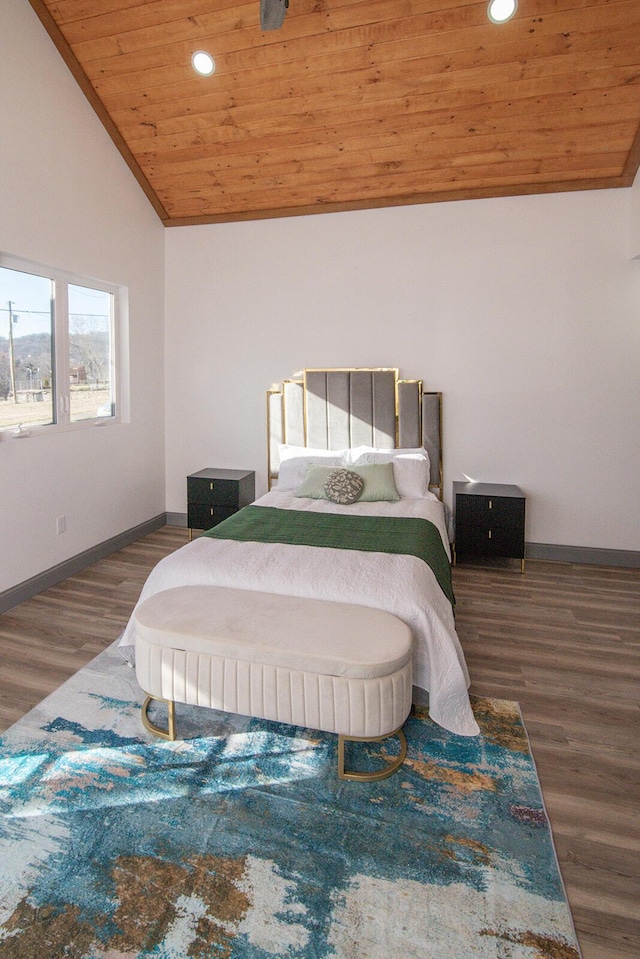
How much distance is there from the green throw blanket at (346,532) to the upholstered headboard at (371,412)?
3.63 ft

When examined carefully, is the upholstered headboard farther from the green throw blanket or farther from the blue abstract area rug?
the blue abstract area rug

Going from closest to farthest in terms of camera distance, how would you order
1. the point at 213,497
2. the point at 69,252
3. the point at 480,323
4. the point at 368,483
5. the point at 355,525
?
the point at 355,525, the point at 69,252, the point at 368,483, the point at 480,323, the point at 213,497

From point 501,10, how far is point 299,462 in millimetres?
2908

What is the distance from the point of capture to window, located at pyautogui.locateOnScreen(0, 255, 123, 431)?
349 centimetres

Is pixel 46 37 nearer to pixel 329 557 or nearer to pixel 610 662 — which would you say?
pixel 329 557

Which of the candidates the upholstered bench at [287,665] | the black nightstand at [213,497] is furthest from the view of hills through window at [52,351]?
the upholstered bench at [287,665]

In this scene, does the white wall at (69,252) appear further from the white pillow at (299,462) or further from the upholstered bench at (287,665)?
the upholstered bench at (287,665)

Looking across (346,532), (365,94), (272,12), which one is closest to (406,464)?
(346,532)

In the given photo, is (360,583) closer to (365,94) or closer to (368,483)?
(368,483)

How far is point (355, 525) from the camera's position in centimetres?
334

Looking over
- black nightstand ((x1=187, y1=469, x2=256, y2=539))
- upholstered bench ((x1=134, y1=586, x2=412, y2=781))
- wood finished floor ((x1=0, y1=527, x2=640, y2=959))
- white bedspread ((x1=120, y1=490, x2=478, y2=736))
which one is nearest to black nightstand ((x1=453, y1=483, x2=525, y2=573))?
wood finished floor ((x1=0, y1=527, x2=640, y2=959))

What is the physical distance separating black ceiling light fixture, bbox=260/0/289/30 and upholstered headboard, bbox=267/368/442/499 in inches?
89.6

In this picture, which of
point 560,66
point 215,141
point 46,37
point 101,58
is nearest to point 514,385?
point 560,66

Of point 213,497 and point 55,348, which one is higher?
point 55,348
